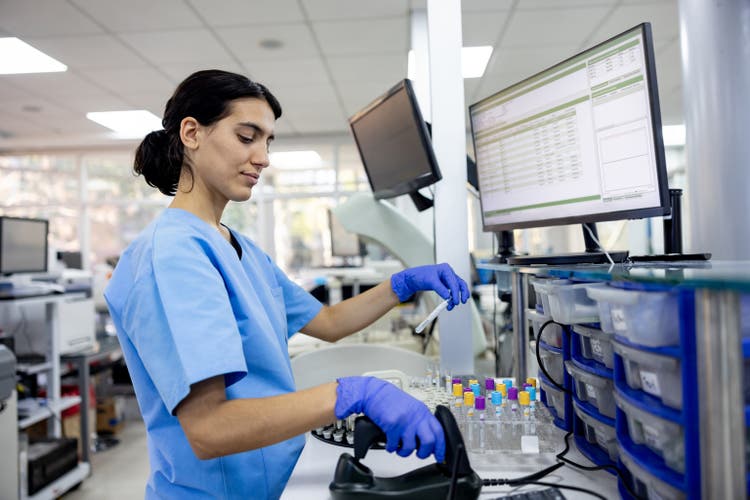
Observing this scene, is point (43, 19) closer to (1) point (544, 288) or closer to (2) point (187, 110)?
(2) point (187, 110)

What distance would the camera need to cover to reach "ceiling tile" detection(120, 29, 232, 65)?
11.3 feet

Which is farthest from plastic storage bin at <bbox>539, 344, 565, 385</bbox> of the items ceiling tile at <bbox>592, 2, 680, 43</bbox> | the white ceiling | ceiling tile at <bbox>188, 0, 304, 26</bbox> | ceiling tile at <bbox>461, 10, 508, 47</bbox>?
ceiling tile at <bbox>592, 2, 680, 43</bbox>

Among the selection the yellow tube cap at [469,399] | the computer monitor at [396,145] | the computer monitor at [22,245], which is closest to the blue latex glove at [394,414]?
the yellow tube cap at [469,399]

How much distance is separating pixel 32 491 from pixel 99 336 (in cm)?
139

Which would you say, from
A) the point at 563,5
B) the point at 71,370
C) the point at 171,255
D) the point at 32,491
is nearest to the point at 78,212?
the point at 71,370

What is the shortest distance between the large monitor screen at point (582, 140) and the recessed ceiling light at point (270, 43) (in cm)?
277

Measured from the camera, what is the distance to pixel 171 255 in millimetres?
770

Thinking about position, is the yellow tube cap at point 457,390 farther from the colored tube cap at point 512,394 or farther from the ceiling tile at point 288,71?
the ceiling tile at point 288,71

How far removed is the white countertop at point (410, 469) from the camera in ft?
2.46

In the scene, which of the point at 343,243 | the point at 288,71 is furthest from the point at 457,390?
the point at 343,243

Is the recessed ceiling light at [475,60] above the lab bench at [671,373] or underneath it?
above

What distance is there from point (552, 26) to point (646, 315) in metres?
3.51

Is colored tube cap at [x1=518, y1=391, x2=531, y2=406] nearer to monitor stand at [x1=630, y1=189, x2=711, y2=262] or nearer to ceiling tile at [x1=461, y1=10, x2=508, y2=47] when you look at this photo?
monitor stand at [x1=630, y1=189, x2=711, y2=262]

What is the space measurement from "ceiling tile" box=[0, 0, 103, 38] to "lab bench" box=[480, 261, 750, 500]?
11.3ft
